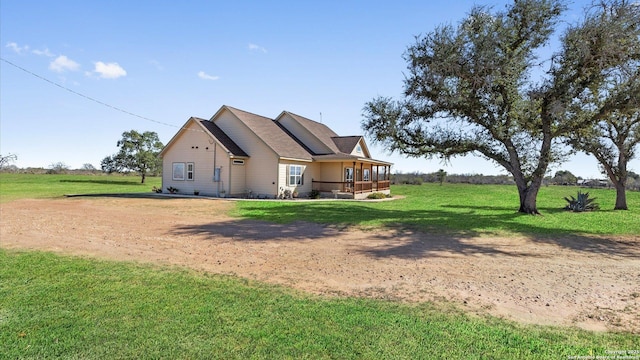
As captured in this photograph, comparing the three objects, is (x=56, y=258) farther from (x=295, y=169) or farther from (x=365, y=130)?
(x=295, y=169)

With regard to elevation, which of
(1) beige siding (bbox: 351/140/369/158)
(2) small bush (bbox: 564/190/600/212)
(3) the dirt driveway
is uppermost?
(1) beige siding (bbox: 351/140/369/158)

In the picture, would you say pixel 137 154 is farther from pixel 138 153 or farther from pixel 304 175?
pixel 304 175

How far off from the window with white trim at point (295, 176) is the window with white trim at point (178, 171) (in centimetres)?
837

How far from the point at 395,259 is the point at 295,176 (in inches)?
756

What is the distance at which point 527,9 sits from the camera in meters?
16.1

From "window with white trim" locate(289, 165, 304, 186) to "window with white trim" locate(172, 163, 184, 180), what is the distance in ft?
27.5

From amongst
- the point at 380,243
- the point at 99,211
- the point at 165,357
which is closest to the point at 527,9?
the point at 380,243

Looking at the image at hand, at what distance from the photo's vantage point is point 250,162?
26312 millimetres

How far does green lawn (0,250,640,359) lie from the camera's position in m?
3.60

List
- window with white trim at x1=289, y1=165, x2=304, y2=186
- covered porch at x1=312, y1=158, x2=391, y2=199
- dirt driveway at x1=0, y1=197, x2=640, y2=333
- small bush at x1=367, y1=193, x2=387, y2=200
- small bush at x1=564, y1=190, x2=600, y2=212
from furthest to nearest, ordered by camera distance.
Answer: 1. small bush at x1=367, y1=193, x2=387, y2=200
2. covered porch at x1=312, y1=158, x2=391, y2=199
3. window with white trim at x1=289, y1=165, x2=304, y2=186
4. small bush at x1=564, y1=190, x2=600, y2=212
5. dirt driveway at x1=0, y1=197, x2=640, y2=333

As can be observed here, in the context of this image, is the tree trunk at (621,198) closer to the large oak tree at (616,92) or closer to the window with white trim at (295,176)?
the large oak tree at (616,92)

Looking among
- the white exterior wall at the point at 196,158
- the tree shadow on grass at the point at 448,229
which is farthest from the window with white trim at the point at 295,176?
the tree shadow on grass at the point at 448,229

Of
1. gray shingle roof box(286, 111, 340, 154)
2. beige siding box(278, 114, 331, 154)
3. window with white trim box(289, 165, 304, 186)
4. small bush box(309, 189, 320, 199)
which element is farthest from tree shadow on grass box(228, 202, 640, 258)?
gray shingle roof box(286, 111, 340, 154)

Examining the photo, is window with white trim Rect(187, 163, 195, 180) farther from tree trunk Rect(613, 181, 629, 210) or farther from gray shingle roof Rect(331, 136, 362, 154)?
tree trunk Rect(613, 181, 629, 210)
